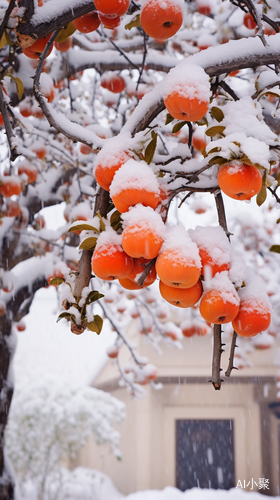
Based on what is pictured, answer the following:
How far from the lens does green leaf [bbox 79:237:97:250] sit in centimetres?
96

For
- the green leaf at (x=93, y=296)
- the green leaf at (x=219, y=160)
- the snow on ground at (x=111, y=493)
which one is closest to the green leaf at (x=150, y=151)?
the green leaf at (x=219, y=160)

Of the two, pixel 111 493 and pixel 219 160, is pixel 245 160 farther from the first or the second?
pixel 111 493

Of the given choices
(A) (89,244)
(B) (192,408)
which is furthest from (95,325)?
(B) (192,408)

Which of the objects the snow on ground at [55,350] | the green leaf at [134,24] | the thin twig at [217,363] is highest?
the snow on ground at [55,350]

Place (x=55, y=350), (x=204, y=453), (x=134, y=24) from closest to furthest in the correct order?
1. (x=134, y=24)
2. (x=204, y=453)
3. (x=55, y=350)

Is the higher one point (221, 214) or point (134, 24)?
point (134, 24)

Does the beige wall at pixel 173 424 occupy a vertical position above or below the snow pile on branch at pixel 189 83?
below

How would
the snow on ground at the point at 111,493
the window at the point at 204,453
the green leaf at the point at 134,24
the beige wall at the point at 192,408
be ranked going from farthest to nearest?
the window at the point at 204,453, the beige wall at the point at 192,408, the snow on ground at the point at 111,493, the green leaf at the point at 134,24

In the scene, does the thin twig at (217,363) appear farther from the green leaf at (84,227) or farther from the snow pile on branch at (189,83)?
the snow pile on branch at (189,83)

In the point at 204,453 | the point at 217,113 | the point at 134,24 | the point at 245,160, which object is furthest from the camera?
the point at 204,453

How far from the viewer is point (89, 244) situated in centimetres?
98

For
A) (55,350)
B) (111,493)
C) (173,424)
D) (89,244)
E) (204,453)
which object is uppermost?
(55,350)

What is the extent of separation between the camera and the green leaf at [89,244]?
0.96 metres

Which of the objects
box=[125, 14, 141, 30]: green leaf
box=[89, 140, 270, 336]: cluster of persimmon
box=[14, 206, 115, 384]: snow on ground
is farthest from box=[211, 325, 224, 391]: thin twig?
box=[14, 206, 115, 384]: snow on ground
